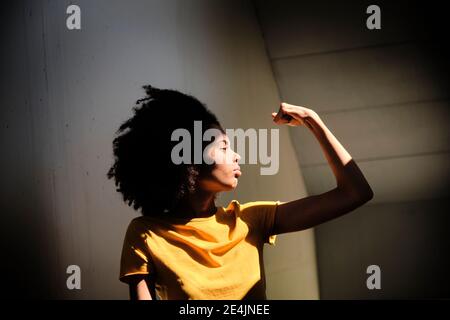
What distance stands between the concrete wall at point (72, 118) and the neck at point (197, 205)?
477mm

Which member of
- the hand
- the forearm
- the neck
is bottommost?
the neck

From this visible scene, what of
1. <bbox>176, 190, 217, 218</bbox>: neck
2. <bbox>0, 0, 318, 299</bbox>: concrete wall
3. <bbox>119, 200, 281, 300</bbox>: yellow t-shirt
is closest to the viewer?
<bbox>119, 200, 281, 300</bbox>: yellow t-shirt

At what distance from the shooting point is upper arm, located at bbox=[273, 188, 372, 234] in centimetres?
120

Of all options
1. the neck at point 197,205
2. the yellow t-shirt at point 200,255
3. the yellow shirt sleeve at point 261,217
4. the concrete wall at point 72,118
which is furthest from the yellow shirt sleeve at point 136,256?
the concrete wall at point 72,118

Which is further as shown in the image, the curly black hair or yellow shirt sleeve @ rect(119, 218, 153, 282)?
the curly black hair

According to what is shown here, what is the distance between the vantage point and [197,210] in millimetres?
1261

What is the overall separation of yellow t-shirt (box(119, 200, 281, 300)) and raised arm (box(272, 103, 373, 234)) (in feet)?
0.15

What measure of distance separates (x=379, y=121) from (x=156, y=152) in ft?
6.35

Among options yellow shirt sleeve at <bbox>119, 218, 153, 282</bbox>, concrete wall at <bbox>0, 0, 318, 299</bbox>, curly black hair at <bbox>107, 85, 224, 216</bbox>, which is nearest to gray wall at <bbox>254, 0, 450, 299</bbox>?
concrete wall at <bbox>0, 0, 318, 299</bbox>

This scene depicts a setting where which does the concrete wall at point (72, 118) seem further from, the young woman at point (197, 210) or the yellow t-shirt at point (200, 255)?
the yellow t-shirt at point (200, 255)

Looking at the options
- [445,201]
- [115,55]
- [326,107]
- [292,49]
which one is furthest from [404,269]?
[115,55]

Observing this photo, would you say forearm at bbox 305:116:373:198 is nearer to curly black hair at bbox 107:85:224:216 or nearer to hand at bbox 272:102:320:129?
hand at bbox 272:102:320:129

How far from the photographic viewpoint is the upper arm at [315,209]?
3.94 ft
